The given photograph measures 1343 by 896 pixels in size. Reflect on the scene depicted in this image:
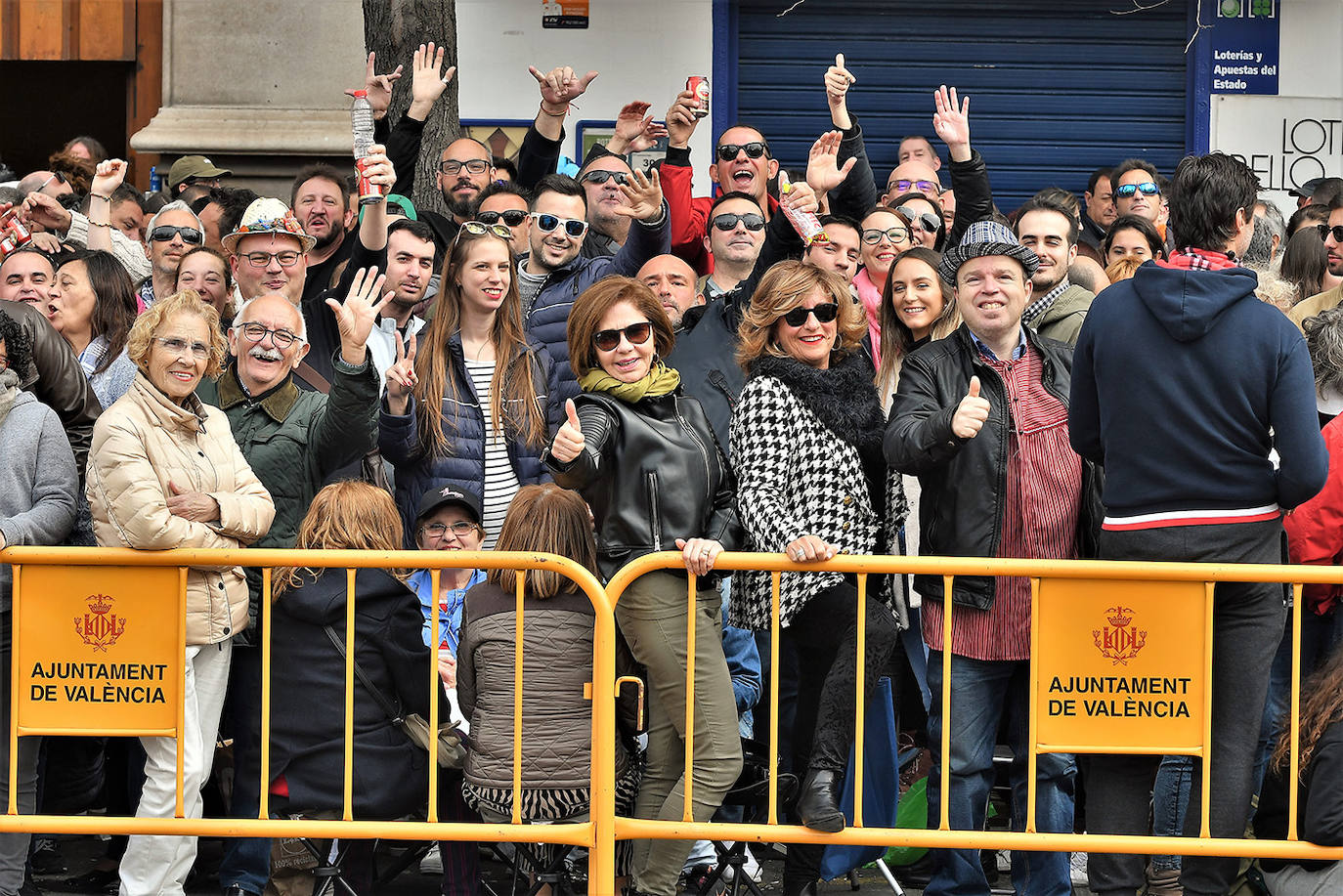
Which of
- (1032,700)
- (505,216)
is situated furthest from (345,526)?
(505,216)

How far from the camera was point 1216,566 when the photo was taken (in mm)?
5172

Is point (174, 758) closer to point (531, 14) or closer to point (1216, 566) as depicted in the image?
point (1216, 566)

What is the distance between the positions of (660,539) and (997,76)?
8491 millimetres

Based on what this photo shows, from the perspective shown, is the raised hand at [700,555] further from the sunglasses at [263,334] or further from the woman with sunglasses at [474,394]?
the sunglasses at [263,334]

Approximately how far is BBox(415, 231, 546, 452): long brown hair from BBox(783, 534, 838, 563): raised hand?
66.7 inches

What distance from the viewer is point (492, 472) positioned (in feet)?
21.8

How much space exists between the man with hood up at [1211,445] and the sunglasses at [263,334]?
9.96ft

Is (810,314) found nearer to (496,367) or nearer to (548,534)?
(548,534)

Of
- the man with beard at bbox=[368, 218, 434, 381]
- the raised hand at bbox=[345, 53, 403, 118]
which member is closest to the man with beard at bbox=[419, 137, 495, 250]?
the raised hand at bbox=[345, 53, 403, 118]

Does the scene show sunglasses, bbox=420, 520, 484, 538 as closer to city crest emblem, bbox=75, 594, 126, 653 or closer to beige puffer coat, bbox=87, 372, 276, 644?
beige puffer coat, bbox=87, 372, 276, 644

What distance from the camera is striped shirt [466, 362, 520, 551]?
6.57 meters

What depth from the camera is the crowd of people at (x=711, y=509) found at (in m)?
5.30

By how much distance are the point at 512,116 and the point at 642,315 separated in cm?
714

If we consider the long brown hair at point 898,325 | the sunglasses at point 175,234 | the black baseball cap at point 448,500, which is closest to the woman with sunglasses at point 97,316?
the sunglasses at point 175,234
